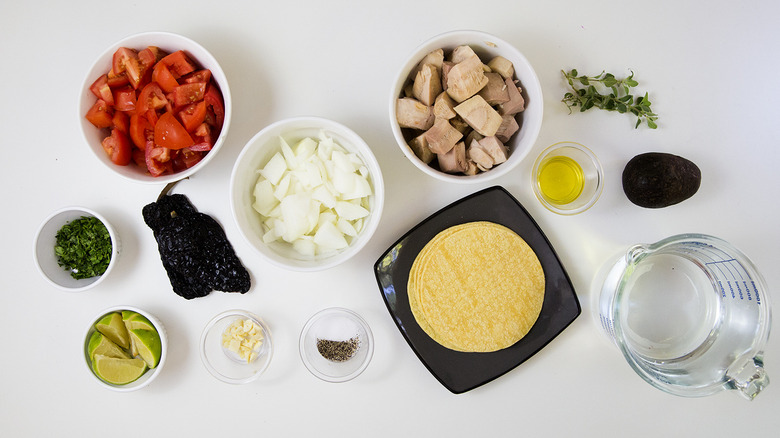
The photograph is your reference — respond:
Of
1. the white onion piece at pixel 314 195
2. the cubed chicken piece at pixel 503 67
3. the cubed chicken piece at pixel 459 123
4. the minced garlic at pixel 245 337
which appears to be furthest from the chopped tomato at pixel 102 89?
the cubed chicken piece at pixel 503 67

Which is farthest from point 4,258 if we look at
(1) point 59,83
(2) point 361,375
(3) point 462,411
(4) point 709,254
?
(4) point 709,254

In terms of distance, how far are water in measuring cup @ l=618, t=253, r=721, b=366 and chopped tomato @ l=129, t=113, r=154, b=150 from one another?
4.83ft

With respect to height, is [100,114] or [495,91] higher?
[495,91]

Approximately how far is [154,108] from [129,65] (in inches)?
5.2

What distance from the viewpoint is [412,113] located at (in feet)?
4.41

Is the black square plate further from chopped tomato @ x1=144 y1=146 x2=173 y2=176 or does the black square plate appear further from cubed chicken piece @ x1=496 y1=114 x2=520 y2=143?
chopped tomato @ x1=144 y1=146 x2=173 y2=176

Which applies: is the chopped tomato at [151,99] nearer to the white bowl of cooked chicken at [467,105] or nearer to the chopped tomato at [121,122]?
the chopped tomato at [121,122]

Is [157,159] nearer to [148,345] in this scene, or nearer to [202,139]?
[202,139]

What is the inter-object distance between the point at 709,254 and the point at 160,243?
1.64 m

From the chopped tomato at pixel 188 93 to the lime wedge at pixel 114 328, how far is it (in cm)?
70

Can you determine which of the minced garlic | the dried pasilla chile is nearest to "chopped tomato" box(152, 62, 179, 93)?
the dried pasilla chile

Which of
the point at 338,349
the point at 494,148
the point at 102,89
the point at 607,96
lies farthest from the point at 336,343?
the point at 607,96

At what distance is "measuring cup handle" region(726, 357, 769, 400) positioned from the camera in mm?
1272

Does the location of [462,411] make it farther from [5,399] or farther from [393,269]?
[5,399]
